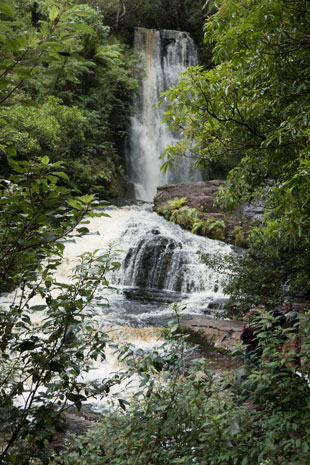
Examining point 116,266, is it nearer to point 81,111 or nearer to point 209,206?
point 209,206

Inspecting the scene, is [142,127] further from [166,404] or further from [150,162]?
[166,404]

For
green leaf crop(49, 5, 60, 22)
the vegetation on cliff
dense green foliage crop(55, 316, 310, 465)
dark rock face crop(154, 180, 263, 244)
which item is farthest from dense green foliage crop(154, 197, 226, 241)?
green leaf crop(49, 5, 60, 22)

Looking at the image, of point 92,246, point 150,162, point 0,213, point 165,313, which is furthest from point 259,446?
point 150,162

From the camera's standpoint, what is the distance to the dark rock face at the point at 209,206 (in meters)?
15.7

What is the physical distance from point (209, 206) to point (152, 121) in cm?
1089

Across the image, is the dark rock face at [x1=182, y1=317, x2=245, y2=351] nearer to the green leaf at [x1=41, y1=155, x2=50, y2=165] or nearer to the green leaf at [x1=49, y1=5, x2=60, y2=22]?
Result: the green leaf at [x1=41, y1=155, x2=50, y2=165]

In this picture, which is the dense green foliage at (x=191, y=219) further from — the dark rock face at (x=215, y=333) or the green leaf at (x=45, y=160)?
the green leaf at (x=45, y=160)

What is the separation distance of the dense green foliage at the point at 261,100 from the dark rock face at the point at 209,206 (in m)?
9.84

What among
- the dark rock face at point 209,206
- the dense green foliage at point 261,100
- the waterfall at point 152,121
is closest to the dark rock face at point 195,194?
the dark rock face at point 209,206

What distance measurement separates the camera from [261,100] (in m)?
3.91

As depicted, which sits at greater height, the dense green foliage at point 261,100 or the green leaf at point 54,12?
the dense green foliage at point 261,100

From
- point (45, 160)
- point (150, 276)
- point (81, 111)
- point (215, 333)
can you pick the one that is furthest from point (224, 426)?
point (81, 111)

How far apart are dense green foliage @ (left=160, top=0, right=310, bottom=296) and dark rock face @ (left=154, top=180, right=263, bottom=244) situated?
984 centimetres

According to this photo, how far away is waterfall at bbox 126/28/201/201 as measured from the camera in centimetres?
2550
